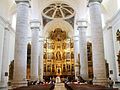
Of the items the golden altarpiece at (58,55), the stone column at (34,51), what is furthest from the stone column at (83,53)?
the golden altarpiece at (58,55)

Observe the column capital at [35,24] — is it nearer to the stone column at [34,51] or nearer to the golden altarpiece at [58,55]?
the stone column at [34,51]

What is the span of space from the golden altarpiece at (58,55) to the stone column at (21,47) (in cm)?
2352

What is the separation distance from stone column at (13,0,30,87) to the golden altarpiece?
77.2 feet

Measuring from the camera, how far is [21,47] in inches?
506

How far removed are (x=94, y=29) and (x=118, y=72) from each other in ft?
23.9

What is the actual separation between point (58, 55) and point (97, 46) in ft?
82.4

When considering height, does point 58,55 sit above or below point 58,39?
below

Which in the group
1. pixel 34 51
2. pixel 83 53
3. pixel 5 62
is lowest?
pixel 5 62

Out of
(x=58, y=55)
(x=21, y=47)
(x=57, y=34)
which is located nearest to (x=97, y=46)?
(x=21, y=47)

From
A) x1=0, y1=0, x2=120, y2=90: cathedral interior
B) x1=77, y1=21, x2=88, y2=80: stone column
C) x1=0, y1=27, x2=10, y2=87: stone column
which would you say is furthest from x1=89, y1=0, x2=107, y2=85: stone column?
x1=0, y1=27, x2=10, y2=87: stone column

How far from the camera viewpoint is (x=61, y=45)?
127 feet

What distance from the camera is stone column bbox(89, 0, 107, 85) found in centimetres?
1255

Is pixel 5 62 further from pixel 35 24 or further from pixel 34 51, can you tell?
pixel 35 24

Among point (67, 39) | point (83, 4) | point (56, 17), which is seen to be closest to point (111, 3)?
point (83, 4)
